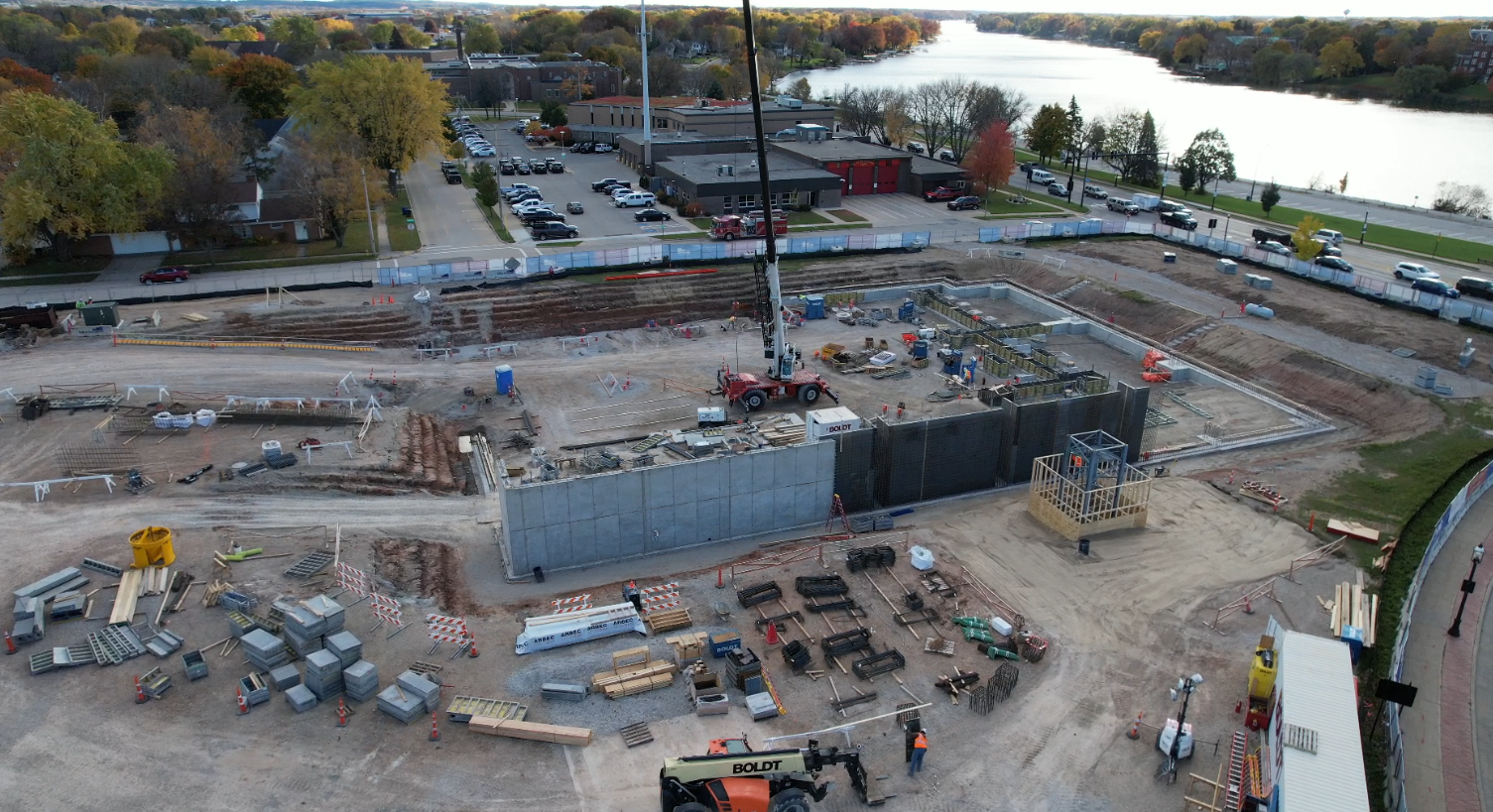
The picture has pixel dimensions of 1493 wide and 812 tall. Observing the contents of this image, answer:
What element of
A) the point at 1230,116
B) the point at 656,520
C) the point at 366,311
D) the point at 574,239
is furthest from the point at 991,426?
the point at 1230,116

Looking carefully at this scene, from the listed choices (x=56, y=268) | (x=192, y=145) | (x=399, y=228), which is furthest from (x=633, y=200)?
(x=56, y=268)

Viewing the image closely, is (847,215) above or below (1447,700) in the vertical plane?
above

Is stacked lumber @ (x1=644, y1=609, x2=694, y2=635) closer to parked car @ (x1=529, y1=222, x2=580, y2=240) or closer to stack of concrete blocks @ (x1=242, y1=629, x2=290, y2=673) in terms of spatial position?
stack of concrete blocks @ (x1=242, y1=629, x2=290, y2=673)

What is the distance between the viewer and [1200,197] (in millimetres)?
69438

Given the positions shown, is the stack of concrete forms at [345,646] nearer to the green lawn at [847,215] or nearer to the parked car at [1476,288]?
the green lawn at [847,215]

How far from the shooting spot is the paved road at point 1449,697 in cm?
1684

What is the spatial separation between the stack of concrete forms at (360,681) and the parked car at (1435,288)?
46.8 meters

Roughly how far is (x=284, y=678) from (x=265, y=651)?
71 centimetres

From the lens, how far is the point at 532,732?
17.3 metres

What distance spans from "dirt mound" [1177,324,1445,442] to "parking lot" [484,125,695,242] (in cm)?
2923

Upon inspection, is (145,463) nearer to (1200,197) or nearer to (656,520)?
(656,520)

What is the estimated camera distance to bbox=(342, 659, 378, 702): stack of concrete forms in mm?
17922

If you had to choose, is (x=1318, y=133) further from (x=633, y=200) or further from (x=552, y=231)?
(x=552, y=231)

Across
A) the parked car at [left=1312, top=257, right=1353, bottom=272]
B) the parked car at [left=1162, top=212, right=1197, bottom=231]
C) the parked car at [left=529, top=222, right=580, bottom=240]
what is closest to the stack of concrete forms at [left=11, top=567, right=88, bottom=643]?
the parked car at [left=529, top=222, right=580, bottom=240]
